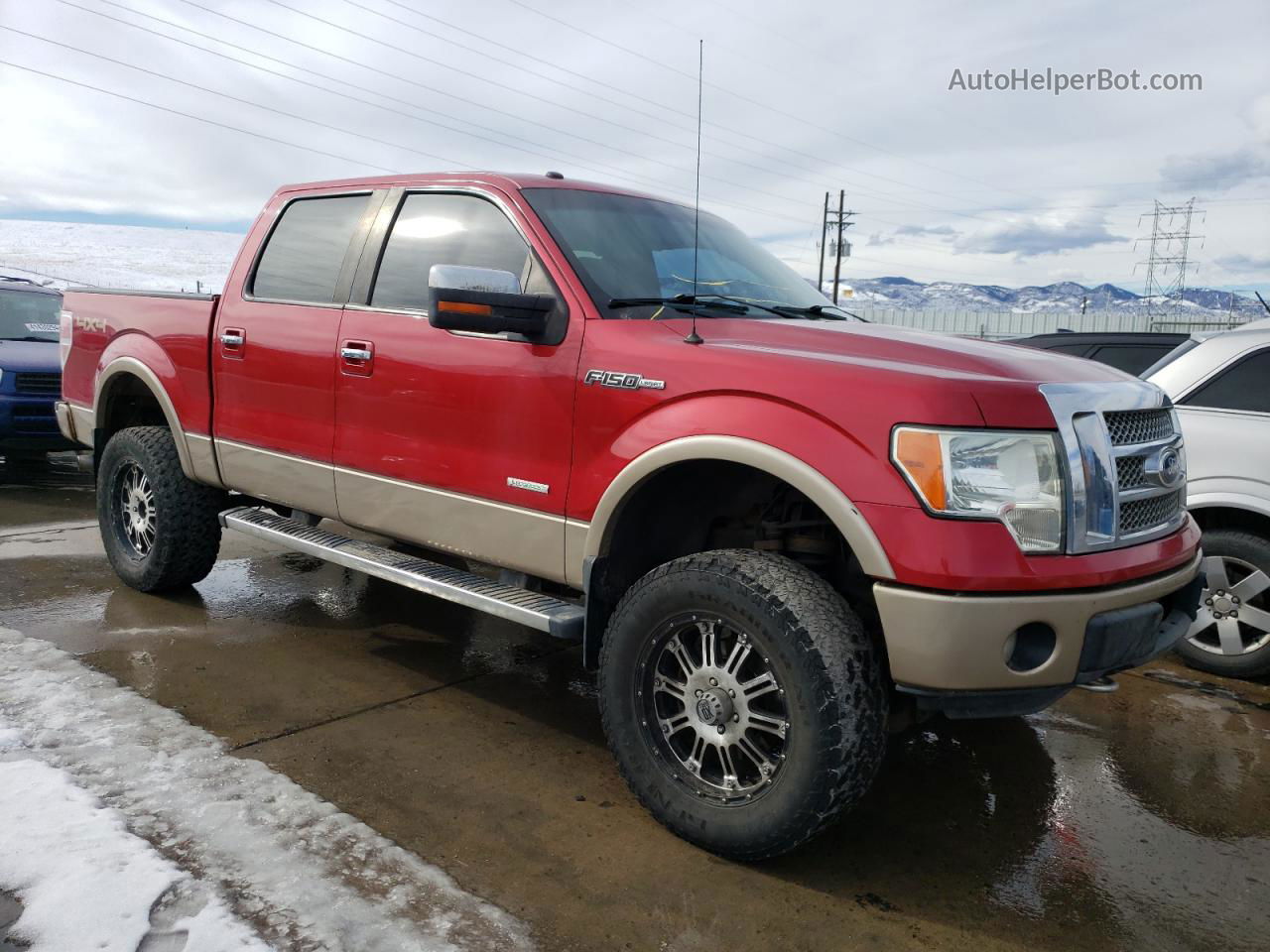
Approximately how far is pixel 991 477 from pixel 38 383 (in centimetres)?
893

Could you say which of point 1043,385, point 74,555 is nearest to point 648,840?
point 1043,385

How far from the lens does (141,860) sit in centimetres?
277

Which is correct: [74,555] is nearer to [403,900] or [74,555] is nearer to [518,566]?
[518,566]

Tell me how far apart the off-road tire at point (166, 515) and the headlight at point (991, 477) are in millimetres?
3860

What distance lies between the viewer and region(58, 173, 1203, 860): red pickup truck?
2650mm

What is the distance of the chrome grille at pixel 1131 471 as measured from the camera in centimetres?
291

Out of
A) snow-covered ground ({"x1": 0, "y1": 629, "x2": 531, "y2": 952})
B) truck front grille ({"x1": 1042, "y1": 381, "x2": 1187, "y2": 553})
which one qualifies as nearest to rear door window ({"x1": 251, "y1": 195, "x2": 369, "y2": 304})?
snow-covered ground ({"x1": 0, "y1": 629, "x2": 531, "y2": 952})

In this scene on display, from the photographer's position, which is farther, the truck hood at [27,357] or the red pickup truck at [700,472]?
the truck hood at [27,357]

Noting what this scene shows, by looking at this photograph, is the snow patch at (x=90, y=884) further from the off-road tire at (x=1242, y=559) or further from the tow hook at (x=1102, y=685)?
the off-road tire at (x=1242, y=559)

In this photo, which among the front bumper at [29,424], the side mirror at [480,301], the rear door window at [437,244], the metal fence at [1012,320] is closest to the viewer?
the side mirror at [480,301]

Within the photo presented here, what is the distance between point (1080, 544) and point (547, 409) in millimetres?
1688

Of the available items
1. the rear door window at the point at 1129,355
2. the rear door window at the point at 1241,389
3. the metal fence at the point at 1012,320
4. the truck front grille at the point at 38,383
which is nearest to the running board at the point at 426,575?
the rear door window at the point at 1241,389

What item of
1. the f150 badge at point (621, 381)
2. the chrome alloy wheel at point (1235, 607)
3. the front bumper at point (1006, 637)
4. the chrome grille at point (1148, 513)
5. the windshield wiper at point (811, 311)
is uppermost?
the windshield wiper at point (811, 311)

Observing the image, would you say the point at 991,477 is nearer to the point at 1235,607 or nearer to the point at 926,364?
the point at 926,364
